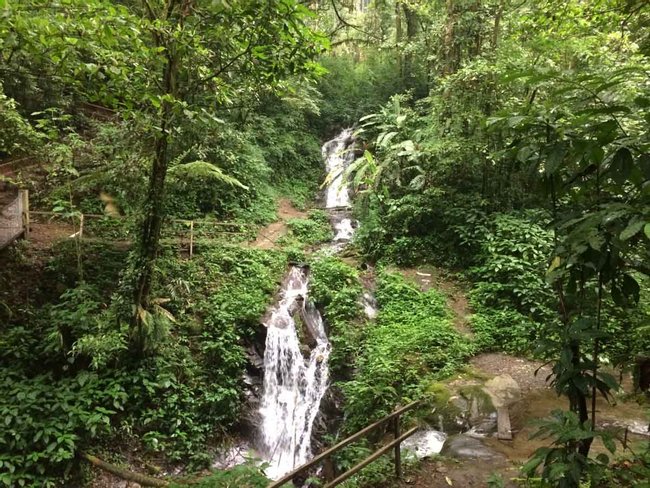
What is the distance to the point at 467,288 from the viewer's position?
11844 mm

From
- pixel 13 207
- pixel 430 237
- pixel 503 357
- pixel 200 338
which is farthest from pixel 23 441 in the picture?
pixel 430 237

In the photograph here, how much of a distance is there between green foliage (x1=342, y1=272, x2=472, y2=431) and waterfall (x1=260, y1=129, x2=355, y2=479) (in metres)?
1.16

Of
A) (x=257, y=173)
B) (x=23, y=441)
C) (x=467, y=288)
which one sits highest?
(x=257, y=173)

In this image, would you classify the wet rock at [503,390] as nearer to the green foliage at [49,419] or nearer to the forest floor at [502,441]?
the forest floor at [502,441]

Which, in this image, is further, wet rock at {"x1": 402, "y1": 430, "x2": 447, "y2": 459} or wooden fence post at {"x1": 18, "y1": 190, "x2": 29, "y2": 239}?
wooden fence post at {"x1": 18, "y1": 190, "x2": 29, "y2": 239}

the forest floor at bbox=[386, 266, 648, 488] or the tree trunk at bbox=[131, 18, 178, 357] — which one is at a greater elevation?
the tree trunk at bbox=[131, 18, 178, 357]

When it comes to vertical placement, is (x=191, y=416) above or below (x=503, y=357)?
below

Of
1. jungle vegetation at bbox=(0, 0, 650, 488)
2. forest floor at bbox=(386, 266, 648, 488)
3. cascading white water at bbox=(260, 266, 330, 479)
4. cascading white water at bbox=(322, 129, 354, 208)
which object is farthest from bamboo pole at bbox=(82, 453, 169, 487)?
cascading white water at bbox=(322, 129, 354, 208)

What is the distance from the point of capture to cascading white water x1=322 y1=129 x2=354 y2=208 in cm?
1920

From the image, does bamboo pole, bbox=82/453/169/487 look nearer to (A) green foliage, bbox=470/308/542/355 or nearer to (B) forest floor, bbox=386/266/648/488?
(B) forest floor, bbox=386/266/648/488

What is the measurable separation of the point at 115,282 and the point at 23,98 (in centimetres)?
701

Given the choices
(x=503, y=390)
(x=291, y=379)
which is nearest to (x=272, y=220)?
(x=291, y=379)

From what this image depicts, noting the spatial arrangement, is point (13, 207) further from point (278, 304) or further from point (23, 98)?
point (278, 304)

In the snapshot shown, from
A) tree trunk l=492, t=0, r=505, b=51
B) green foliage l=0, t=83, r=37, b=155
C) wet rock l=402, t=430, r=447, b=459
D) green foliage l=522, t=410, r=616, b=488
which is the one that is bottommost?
wet rock l=402, t=430, r=447, b=459
